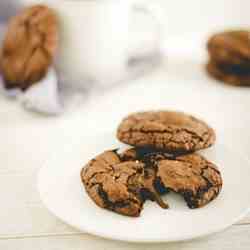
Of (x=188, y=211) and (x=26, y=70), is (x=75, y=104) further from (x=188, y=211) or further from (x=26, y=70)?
(x=188, y=211)

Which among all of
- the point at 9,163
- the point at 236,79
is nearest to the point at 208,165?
the point at 9,163

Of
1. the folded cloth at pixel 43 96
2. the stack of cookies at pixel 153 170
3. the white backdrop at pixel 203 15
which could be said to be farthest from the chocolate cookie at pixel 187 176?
the white backdrop at pixel 203 15

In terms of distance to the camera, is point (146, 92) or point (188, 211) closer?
point (188, 211)

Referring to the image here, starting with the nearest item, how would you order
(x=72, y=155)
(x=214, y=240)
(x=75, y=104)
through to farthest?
(x=214, y=240)
(x=72, y=155)
(x=75, y=104)

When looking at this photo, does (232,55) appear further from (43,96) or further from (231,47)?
(43,96)

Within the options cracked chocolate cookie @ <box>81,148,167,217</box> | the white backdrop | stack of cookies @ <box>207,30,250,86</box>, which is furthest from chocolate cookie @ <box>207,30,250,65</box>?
cracked chocolate cookie @ <box>81,148,167,217</box>
